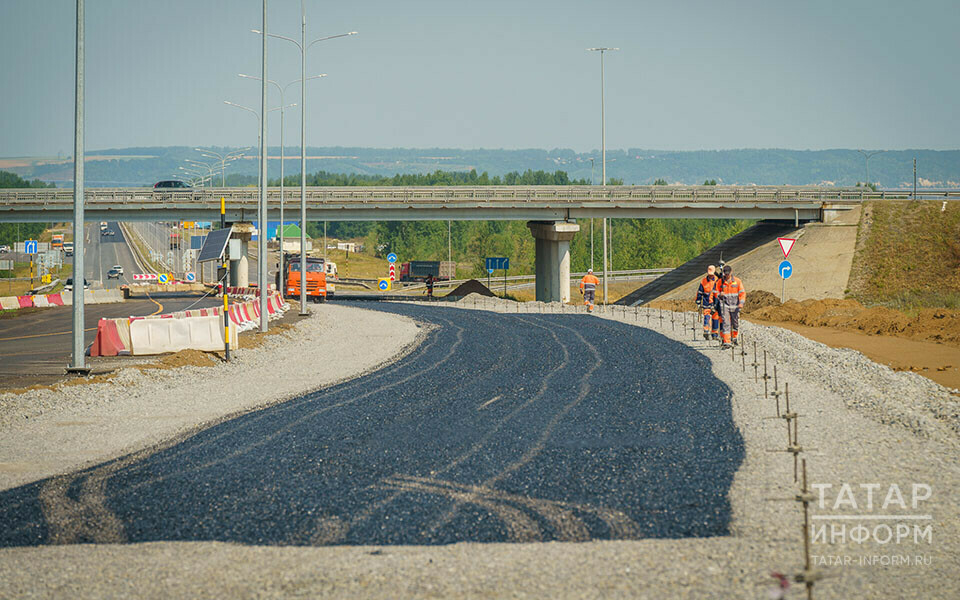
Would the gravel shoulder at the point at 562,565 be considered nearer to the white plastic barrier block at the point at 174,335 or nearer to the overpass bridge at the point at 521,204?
the white plastic barrier block at the point at 174,335

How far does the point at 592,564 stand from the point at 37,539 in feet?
16.0

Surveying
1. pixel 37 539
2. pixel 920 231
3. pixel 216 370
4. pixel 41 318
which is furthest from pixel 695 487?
pixel 920 231

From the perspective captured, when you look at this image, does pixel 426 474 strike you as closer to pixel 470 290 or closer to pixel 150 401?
pixel 150 401

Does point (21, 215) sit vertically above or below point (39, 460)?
above

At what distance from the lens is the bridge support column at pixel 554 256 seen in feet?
195

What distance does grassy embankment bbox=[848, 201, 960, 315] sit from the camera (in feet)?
159

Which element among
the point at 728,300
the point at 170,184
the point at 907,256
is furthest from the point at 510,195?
the point at 170,184

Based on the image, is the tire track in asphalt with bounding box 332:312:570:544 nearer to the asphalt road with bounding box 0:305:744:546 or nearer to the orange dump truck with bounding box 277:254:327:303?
the asphalt road with bounding box 0:305:744:546

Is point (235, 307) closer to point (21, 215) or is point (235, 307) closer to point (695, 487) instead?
point (695, 487)

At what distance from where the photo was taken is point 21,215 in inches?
2459

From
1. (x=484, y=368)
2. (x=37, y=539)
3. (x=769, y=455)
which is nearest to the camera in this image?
(x=37, y=539)

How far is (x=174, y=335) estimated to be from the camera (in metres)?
25.6

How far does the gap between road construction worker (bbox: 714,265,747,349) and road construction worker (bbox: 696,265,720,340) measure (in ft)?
1.62

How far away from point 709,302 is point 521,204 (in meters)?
32.9
